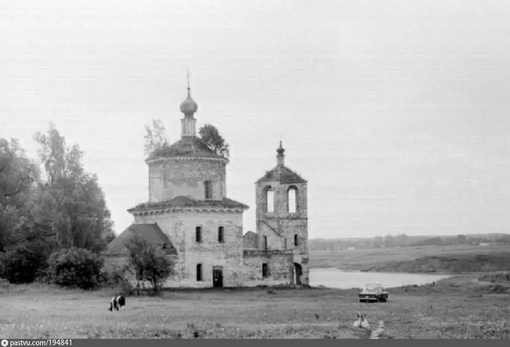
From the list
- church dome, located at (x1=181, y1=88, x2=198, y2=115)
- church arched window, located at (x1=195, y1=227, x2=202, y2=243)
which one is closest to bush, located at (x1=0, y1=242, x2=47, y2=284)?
church arched window, located at (x1=195, y1=227, x2=202, y2=243)

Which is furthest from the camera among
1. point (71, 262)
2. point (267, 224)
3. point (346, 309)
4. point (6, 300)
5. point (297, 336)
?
point (267, 224)

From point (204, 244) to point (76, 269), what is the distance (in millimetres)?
8617

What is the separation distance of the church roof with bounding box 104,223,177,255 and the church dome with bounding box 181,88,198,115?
760 cm

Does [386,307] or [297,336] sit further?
[386,307]

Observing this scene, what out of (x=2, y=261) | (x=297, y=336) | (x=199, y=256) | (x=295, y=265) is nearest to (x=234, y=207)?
(x=199, y=256)

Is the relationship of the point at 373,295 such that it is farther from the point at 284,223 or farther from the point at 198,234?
the point at 284,223

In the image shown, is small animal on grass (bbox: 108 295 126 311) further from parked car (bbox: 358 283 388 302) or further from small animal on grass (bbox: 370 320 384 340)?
parked car (bbox: 358 283 388 302)

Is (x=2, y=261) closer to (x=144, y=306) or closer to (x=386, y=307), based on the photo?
(x=144, y=306)

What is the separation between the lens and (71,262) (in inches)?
1757

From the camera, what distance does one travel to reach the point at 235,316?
28625 mm

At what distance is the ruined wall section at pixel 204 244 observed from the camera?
49.7m

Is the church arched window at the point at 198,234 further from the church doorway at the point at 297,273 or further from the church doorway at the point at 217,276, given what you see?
the church doorway at the point at 297,273

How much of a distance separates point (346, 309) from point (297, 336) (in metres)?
10.5

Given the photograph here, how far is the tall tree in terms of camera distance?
5059cm
